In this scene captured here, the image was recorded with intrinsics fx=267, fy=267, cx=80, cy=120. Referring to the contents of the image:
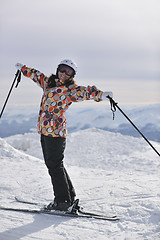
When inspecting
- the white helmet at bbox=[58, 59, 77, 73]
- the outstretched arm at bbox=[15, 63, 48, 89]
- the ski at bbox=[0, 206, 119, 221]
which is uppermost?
the white helmet at bbox=[58, 59, 77, 73]

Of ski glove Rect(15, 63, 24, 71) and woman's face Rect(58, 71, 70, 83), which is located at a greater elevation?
ski glove Rect(15, 63, 24, 71)

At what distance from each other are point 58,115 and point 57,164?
690 mm

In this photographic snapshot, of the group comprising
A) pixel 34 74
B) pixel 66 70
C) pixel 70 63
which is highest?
pixel 70 63

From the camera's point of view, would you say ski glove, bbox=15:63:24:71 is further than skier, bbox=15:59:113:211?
Yes

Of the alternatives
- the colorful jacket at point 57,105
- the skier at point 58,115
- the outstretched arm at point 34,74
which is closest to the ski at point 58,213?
the skier at point 58,115

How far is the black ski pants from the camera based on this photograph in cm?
369

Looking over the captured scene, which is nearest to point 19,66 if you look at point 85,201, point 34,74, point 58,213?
point 34,74

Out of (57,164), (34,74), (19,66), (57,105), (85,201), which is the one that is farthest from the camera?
(85,201)

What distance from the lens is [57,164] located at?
3.75m

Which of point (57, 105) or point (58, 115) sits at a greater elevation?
point (57, 105)

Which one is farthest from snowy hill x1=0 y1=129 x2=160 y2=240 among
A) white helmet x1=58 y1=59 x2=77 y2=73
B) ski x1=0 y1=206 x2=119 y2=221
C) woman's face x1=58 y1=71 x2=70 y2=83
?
white helmet x1=58 y1=59 x2=77 y2=73

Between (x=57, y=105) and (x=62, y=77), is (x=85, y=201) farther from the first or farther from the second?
(x=62, y=77)

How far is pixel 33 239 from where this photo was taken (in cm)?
305

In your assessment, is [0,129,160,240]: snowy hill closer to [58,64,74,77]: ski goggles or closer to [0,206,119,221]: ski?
[0,206,119,221]: ski
